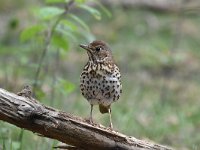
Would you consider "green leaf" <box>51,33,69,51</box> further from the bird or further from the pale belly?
the pale belly

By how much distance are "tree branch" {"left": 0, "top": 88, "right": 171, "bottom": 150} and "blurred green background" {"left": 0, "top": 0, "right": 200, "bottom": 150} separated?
81cm

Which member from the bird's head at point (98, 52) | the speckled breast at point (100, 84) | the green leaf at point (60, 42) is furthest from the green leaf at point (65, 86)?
the speckled breast at point (100, 84)

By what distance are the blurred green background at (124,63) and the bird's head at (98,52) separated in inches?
7.8

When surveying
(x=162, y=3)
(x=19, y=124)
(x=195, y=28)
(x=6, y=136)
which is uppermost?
(x=162, y=3)

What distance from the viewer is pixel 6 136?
546 cm

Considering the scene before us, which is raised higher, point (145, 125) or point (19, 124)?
point (145, 125)

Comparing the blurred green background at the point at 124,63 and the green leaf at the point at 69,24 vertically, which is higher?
the blurred green background at the point at 124,63

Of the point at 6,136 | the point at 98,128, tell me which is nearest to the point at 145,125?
the point at 6,136

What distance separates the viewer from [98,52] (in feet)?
17.7

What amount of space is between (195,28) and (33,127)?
869cm

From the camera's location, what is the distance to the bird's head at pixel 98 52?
5.35 meters

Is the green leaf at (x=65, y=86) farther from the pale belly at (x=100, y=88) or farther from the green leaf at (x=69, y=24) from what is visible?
the pale belly at (x=100, y=88)

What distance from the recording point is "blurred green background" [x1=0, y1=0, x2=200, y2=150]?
5.93 meters

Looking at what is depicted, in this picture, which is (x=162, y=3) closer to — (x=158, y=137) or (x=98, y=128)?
(x=158, y=137)
